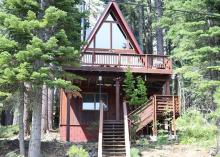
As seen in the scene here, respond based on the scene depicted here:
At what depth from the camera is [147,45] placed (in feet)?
138

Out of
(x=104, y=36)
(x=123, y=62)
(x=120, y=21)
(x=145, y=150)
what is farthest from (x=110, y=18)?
(x=145, y=150)

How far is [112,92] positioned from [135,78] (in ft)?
8.15

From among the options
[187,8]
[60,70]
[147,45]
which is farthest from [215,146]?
[147,45]

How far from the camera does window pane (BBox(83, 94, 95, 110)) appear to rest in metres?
23.6

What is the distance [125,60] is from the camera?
21594 millimetres

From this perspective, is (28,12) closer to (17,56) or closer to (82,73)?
(17,56)

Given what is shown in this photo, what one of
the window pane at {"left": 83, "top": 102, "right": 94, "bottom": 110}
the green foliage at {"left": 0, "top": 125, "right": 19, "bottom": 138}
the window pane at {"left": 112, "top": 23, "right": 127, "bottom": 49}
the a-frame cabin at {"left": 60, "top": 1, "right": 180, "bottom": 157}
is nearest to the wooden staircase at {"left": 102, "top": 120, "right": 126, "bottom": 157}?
the a-frame cabin at {"left": 60, "top": 1, "right": 180, "bottom": 157}

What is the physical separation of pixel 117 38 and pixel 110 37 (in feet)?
1.68

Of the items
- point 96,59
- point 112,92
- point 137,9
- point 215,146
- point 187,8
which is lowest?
point 215,146

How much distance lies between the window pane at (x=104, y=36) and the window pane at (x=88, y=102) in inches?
118

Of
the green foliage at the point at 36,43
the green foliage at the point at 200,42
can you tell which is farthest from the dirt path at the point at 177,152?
the green foliage at the point at 36,43

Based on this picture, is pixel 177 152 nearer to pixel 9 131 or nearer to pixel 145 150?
pixel 145 150

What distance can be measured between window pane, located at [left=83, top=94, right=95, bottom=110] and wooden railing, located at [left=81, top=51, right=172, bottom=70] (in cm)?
332

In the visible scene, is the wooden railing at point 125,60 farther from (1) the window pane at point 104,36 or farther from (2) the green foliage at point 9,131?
(2) the green foliage at point 9,131
